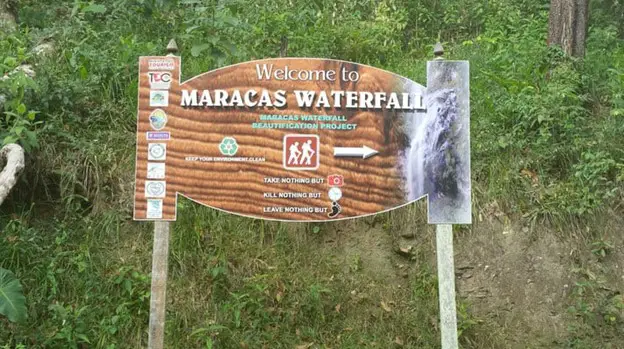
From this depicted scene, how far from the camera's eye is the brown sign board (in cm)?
467

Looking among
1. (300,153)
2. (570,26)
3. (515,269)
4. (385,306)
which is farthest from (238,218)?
(570,26)

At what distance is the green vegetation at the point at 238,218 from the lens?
221 inches

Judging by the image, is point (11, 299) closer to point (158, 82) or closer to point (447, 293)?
point (158, 82)

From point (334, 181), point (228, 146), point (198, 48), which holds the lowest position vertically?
point (334, 181)

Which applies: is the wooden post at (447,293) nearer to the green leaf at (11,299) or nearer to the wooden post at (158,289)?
the wooden post at (158,289)

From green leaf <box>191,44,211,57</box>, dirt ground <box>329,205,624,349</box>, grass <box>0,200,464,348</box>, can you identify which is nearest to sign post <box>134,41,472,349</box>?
green leaf <box>191,44,211,57</box>

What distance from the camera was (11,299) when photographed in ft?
16.6

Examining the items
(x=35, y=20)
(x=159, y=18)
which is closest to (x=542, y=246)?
(x=159, y=18)

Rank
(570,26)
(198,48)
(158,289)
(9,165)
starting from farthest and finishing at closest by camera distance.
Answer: (570,26) → (198,48) → (9,165) → (158,289)

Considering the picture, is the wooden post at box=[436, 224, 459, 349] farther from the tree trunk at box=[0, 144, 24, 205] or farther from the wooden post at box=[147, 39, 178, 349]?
the tree trunk at box=[0, 144, 24, 205]

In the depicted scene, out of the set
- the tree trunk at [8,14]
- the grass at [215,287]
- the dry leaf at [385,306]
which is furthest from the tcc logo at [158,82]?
the tree trunk at [8,14]

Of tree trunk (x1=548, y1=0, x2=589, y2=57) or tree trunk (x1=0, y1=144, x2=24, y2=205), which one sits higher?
tree trunk (x1=548, y1=0, x2=589, y2=57)

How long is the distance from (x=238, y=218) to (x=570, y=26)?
3.91 meters

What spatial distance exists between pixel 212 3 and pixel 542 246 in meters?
3.56
